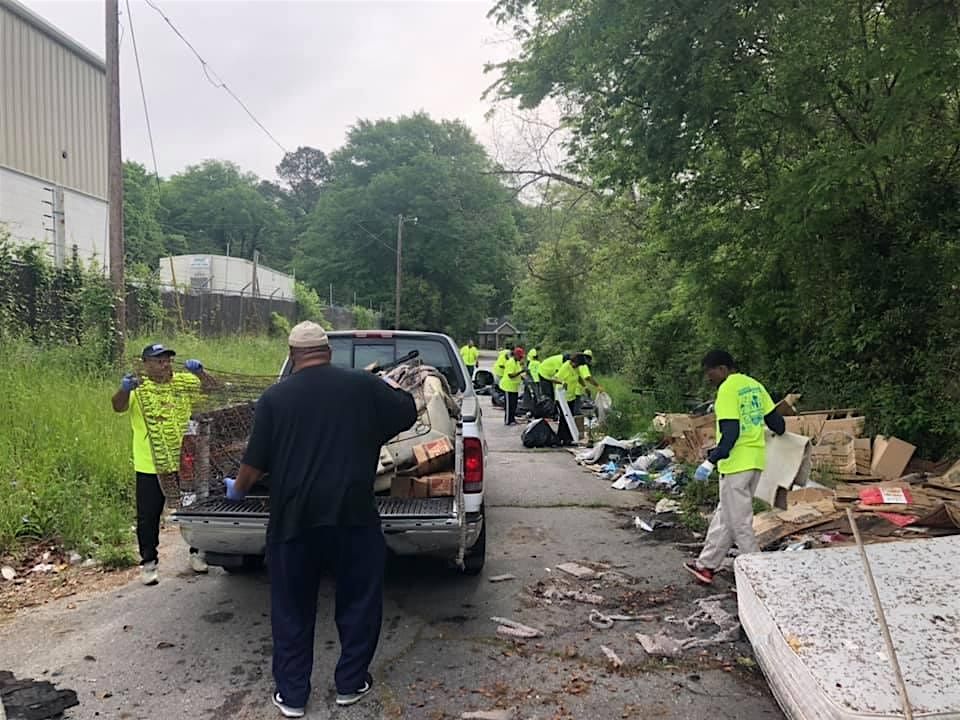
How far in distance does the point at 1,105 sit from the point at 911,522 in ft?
55.2

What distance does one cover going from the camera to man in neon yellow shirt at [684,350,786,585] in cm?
540

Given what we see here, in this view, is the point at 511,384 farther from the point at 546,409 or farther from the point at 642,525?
the point at 642,525

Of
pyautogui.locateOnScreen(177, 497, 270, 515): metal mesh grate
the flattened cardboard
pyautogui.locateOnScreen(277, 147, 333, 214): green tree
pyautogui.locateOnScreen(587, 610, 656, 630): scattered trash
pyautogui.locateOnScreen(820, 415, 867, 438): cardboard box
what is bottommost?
pyautogui.locateOnScreen(587, 610, 656, 630): scattered trash

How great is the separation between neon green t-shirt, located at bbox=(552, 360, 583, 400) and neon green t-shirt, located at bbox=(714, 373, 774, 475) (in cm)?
773

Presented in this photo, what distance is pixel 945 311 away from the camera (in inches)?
328

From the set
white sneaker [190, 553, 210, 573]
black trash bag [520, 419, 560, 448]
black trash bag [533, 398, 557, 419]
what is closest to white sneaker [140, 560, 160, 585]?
white sneaker [190, 553, 210, 573]

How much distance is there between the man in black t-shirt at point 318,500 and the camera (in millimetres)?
3570

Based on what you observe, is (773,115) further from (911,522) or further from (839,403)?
(911,522)

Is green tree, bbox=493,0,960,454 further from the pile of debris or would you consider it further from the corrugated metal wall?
the corrugated metal wall

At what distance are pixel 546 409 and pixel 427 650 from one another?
404 inches

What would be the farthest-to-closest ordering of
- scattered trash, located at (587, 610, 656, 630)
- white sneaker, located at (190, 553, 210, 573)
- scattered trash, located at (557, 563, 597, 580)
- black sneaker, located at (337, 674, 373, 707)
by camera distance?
white sneaker, located at (190, 553, 210, 573)
scattered trash, located at (557, 563, 597, 580)
scattered trash, located at (587, 610, 656, 630)
black sneaker, located at (337, 674, 373, 707)

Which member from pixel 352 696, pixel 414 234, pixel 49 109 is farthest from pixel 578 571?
pixel 414 234

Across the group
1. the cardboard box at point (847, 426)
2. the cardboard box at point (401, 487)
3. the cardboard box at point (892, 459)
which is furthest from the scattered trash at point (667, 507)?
→ the cardboard box at point (401, 487)

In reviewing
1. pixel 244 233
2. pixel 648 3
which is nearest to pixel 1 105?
pixel 648 3
